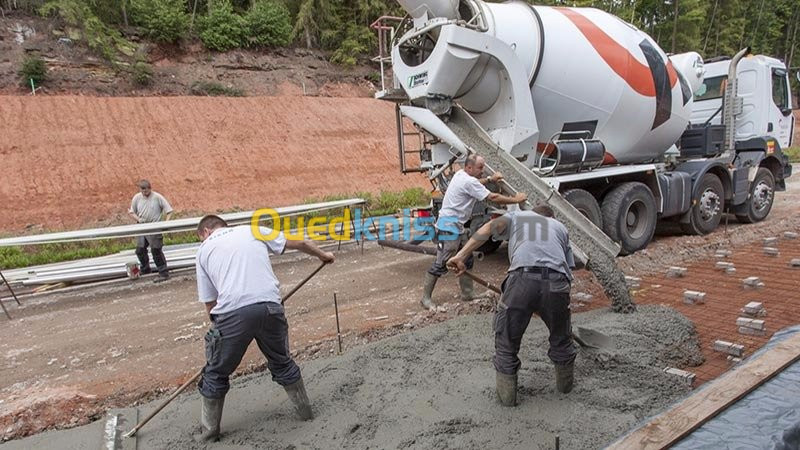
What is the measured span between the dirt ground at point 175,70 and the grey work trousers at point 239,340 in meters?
15.9

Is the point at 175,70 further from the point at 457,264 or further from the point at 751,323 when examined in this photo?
the point at 751,323

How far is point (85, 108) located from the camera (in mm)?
14258

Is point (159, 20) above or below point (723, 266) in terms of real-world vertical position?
above

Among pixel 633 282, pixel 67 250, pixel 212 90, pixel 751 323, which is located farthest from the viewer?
pixel 212 90

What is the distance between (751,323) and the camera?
3.92 metres

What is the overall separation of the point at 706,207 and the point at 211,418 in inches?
325

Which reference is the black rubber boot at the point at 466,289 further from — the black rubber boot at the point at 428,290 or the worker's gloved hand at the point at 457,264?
the worker's gloved hand at the point at 457,264

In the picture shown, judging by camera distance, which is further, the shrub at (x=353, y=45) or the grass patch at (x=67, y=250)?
the shrub at (x=353, y=45)

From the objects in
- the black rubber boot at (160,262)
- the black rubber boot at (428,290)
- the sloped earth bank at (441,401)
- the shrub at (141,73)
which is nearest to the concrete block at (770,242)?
the sloped earth bank at (441,401)

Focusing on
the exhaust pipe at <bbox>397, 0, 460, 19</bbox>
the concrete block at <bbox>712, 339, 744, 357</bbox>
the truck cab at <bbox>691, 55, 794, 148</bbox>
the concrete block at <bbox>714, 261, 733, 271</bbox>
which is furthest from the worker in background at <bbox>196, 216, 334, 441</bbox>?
the truck cab at <bbox>691, 55, 794, 148</bbox>

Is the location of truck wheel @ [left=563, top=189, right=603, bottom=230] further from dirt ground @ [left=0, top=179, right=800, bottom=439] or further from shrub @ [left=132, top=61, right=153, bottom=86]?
shrub @ [left=132, top=61, right=153, bottom=86]

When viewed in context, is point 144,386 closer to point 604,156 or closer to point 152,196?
point 152,196

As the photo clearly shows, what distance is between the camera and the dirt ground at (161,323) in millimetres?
3764

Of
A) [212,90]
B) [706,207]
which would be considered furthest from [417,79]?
[212,90]
